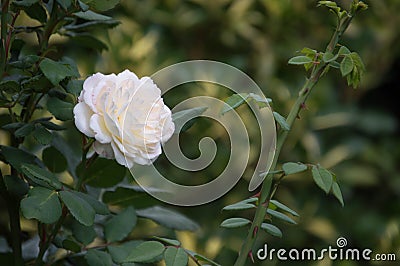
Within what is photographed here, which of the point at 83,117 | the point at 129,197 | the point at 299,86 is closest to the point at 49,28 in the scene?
the point at 83,117

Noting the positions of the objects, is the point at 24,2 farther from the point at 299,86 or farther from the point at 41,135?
the point at 299,86

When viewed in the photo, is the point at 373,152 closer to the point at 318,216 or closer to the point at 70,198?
the point at 318,216

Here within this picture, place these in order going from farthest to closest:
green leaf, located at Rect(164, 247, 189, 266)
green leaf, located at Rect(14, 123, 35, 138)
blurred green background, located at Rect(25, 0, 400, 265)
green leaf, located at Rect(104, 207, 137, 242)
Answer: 1. blurred green background, located at Rect(25, 0, 400, 265)
2. green leaf, located at Rect(104, 207, 137, 242)
3. green leaf, located at Rect(14, 123, 35, 138)
4. green leaf, located at Rect(164, 247, 189, 266)

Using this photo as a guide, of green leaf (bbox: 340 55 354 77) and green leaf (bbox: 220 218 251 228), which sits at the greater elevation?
green leaf (bbox: 340 55 354 77)

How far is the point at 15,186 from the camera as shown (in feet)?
2.48

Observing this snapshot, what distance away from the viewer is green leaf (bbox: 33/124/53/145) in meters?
0.72

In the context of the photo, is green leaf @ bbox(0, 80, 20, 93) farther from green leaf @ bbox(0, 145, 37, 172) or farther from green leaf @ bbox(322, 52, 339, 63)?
green leaf @ bbox(322, 52, 339, 63)

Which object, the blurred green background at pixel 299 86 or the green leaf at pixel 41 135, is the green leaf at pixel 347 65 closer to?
the green leaf at pixel 41 135

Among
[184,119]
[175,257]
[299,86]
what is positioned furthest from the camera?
[299,86]

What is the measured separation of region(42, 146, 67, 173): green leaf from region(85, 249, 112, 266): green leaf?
0.47 ft

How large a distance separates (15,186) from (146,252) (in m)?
0.20

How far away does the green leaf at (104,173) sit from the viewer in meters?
0.86

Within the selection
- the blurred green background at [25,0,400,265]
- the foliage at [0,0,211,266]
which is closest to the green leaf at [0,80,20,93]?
the foliage at [0,0,211,266]

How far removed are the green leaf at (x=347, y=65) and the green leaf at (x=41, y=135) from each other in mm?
320
